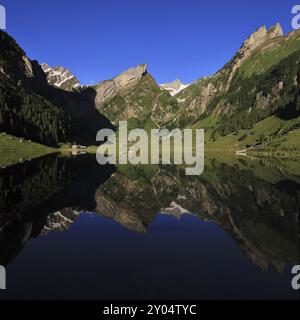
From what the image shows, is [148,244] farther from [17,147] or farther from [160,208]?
[17,147]

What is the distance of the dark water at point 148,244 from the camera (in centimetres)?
2056

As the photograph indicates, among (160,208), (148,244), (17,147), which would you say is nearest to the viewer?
(148,244)

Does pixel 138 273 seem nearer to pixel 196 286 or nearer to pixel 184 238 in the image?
pixel 196 286

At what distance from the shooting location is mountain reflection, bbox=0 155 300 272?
2984cm

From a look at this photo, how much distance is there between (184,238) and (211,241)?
2727 millimetres

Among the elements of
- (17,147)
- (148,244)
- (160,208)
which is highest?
(17,147)

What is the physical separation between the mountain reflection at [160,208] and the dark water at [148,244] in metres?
0.12

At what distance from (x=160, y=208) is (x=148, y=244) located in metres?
18.0

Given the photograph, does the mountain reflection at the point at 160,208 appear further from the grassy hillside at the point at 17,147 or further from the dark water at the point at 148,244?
the grassy hillside at the point at 17,147

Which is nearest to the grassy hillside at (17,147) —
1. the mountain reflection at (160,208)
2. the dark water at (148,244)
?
the mountain reflection at (160,208)

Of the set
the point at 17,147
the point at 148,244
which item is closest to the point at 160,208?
the point at 148,244

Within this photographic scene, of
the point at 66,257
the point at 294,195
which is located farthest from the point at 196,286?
the point at 294,195

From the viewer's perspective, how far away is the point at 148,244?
30.8 meters

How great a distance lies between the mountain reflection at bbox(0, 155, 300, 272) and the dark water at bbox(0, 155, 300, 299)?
123mm
